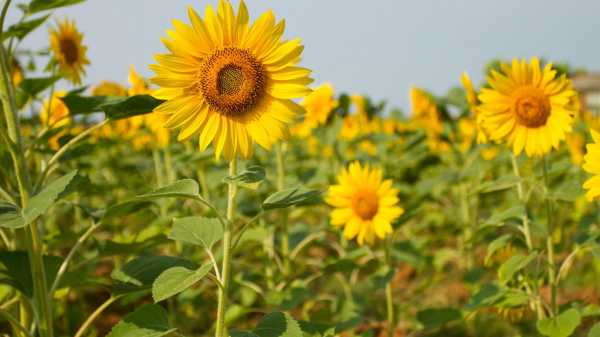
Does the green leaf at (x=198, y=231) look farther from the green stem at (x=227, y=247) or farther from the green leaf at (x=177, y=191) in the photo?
the green leaf at (x=177, y=191)

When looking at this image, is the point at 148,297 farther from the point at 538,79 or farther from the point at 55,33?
the point at 538,79

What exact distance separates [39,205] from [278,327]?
27.4 inches

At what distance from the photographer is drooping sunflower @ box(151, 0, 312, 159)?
5.60ft

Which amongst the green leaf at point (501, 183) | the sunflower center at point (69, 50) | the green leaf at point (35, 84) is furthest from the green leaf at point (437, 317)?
the sunflower center at point (69, 50)

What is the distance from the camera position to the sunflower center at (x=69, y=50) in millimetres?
3051

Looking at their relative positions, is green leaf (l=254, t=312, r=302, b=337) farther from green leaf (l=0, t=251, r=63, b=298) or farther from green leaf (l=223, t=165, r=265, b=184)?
green leaf (l=0, t=251, r=63, b=298)

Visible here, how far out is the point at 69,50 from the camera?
10.0ft

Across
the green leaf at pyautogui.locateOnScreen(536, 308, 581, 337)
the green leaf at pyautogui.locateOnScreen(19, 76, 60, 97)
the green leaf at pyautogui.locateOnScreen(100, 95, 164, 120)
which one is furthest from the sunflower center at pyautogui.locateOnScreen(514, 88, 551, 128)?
the green leaf at pyautogui.locateOnScreen(19, 76, 60, 97)

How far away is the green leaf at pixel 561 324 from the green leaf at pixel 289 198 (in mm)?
1070

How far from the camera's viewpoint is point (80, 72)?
10.2ft

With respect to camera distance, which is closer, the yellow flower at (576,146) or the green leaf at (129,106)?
the green leaf at (129,106)

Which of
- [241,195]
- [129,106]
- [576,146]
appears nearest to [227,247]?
[129,106]

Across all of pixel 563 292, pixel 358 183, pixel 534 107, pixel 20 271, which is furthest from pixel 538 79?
pixel 563 292

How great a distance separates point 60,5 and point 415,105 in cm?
397
